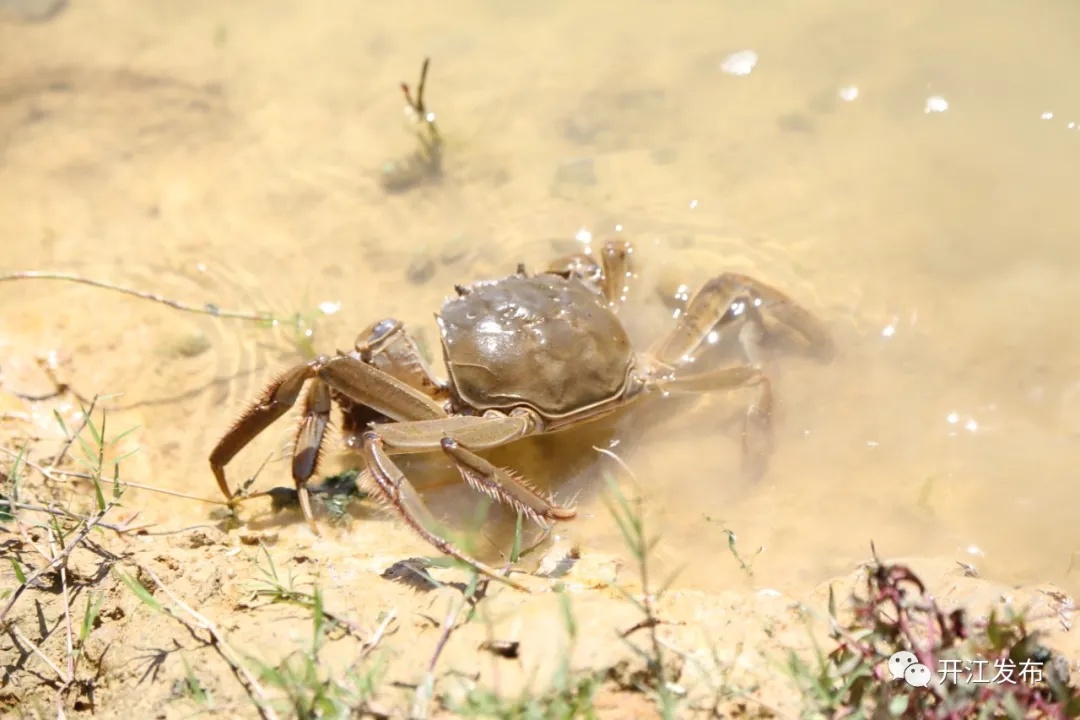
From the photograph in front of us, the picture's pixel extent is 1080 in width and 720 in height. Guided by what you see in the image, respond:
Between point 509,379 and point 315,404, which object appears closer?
point 315,404

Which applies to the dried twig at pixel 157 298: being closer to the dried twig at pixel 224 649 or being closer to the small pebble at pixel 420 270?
the small pebble at pixel 420 270

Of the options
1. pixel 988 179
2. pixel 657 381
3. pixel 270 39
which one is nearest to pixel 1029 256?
pixel 988 179

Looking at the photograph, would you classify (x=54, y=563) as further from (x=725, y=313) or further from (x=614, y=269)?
(x=725, y=313)

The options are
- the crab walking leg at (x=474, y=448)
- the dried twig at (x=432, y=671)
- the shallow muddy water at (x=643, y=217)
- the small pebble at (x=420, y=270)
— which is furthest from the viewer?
the small pebble at (x=420, y=270)

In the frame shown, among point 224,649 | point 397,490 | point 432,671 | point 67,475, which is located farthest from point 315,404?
point 432,671

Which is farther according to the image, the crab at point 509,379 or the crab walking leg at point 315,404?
the crab walking leg at point 315,404

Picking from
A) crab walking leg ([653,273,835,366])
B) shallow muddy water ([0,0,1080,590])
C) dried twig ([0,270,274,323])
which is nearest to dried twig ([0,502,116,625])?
shallow muddy water ([0,0,1080,590])

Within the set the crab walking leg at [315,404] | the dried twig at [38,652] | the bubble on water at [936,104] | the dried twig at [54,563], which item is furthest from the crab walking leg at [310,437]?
the bubble on water at [936,104]
